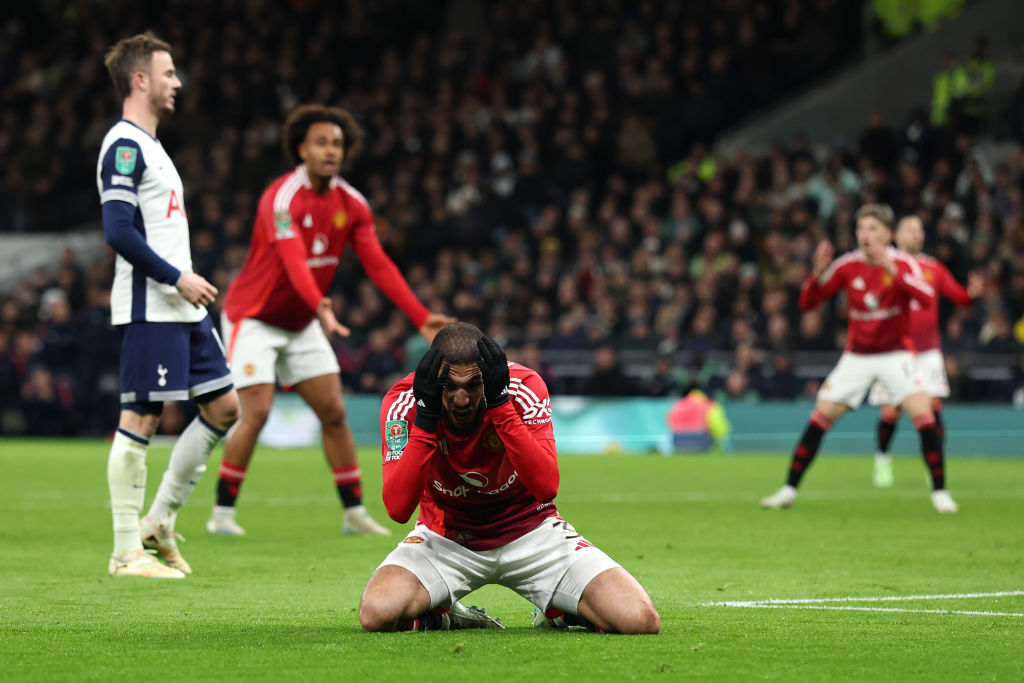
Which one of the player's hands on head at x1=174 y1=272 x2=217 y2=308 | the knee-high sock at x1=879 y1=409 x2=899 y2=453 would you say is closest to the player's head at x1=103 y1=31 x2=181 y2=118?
the player's hands on head at x1=174 y1=272 x2=217 y2=308

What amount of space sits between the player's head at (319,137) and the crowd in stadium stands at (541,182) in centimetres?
1145

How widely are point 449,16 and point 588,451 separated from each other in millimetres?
13650

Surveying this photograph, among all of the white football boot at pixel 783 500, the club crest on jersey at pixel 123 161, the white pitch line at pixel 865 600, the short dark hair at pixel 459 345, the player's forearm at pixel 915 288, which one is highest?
the club crest on jersey at pixel 123 161

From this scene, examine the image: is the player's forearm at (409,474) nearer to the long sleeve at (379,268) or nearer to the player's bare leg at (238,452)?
the long sleeve at (379,268)

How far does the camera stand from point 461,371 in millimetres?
5227

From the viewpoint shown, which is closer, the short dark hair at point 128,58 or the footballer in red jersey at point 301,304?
the short dark hair at point 128,58

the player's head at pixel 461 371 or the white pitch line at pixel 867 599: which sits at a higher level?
the player's head at pixel 461 371

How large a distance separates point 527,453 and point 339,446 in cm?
472

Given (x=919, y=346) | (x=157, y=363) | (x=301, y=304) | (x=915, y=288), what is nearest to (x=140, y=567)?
(x=157, y=363)

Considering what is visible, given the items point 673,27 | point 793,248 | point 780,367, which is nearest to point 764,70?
point 673,27

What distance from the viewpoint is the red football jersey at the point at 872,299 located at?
1198cm

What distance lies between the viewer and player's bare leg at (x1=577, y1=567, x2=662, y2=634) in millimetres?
5516

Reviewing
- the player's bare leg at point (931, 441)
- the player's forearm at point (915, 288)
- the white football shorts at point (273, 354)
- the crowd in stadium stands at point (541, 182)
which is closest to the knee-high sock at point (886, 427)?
the player's bare leg at point (931, 441)

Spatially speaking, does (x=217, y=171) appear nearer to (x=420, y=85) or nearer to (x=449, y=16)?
(x=420, y=85)
